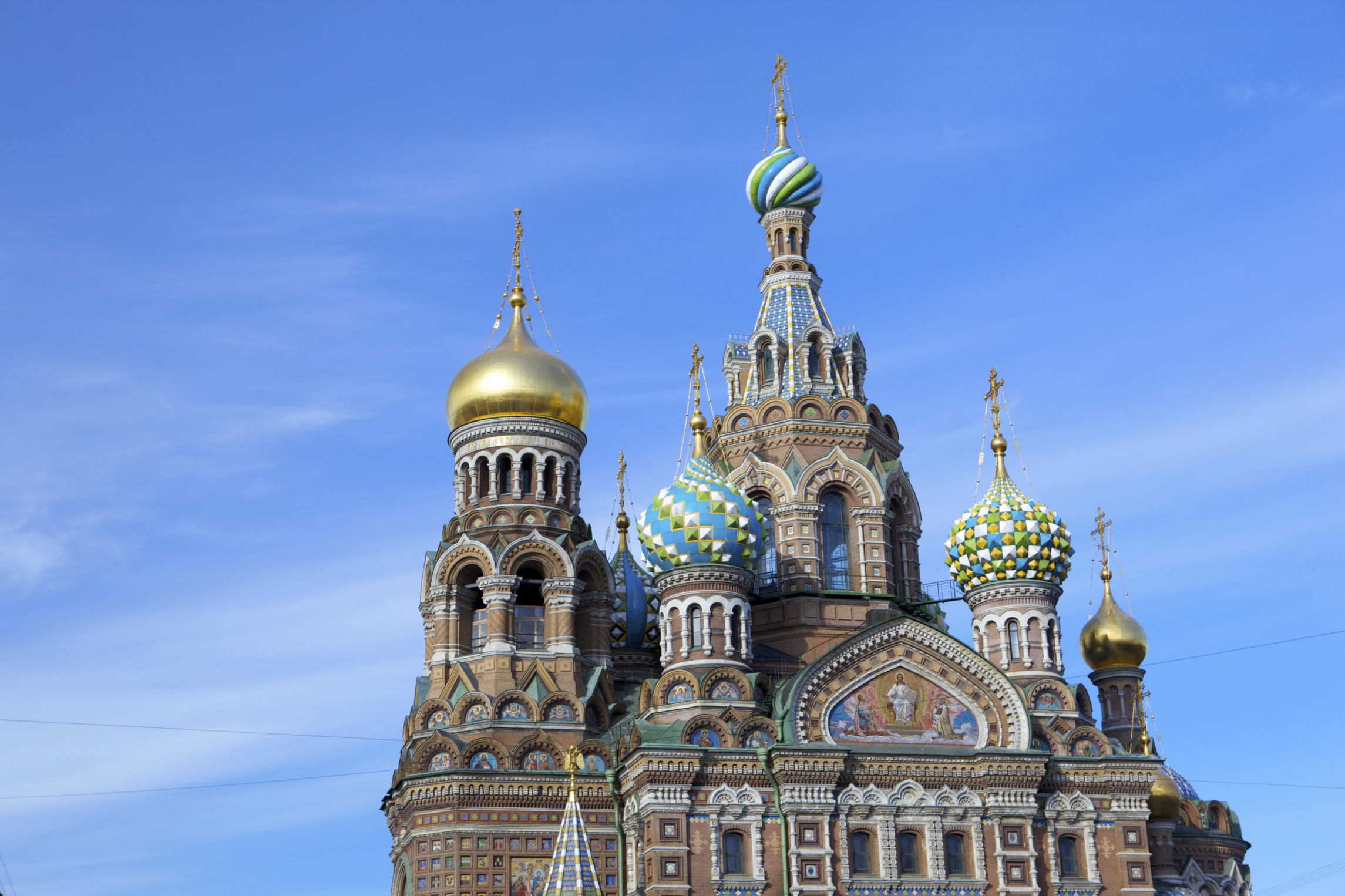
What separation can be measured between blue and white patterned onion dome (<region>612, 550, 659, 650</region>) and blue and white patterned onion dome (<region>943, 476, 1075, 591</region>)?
18.8 feet

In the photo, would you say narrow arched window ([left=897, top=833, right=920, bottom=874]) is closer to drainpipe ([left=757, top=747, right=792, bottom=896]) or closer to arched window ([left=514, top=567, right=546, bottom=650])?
drainpipe ([left=757, top=747, right=792, bottom=896])

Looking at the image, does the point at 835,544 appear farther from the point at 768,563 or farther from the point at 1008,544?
the point at 1008,544

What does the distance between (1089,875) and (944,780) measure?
2752mm

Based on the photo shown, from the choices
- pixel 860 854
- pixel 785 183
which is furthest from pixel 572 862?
pixel 785 183

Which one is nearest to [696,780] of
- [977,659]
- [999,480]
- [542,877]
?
[542,877]

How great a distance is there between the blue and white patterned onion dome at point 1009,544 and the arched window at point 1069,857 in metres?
4.35

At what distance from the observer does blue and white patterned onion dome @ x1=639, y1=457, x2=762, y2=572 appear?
29438 mm

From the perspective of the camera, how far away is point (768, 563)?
32.6 meters

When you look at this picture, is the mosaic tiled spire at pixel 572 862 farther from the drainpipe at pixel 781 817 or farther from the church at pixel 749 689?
the drainpipe at pixel 781 817

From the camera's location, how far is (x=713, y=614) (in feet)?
96.2

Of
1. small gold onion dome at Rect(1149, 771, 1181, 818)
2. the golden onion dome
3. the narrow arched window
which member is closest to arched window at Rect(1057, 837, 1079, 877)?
the narrow arched window

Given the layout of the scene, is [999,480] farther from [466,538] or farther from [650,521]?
[466,538]

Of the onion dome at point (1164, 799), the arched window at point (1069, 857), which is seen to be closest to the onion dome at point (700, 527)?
the arched window at point (1069, 857)

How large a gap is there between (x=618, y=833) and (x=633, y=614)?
531 cm
